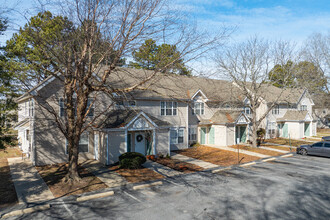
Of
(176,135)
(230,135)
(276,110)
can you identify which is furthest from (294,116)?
(176,135)

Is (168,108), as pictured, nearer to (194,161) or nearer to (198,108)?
(198,108)

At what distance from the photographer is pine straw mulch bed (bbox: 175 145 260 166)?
19.4 metres

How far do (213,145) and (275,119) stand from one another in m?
13.6

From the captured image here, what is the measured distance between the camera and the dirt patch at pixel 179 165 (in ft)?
55.3

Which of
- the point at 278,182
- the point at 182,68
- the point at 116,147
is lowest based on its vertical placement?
the point at 278,182

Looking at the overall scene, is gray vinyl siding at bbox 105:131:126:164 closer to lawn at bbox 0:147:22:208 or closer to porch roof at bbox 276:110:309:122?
lawn at bbox 0:147:22:208

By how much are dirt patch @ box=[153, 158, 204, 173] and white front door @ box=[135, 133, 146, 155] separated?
2067 mm

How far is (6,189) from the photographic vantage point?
1254cm

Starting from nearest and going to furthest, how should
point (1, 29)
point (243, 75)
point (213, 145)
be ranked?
point (1, 29) < point (243, 75) < point (213, 145)

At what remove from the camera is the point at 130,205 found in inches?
411

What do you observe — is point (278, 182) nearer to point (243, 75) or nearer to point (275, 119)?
point (243, 75)

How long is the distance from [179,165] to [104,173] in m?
5.74

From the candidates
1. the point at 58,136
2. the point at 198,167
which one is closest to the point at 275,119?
the point at 198,167

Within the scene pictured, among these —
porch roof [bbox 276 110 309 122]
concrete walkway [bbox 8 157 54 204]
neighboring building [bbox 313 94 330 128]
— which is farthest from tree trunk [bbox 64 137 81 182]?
neighboring building [bbox 313 94 330 128]
